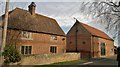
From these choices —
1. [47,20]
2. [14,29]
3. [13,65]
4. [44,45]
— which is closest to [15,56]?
[13,65]

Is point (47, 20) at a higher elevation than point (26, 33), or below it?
higher

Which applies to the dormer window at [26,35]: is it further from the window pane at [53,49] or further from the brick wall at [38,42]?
the window pane at [53,49]

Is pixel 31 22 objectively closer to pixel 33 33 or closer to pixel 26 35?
pixel 33 33

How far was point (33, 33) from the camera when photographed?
3397 centimetres

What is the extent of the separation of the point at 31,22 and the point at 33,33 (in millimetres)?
3139

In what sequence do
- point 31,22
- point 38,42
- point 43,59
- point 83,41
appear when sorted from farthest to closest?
1. point 83,41
2. point 31,22
3. point 38,42
4. point 43,59

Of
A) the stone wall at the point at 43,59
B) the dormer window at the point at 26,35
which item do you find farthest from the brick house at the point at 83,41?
the dormer window at the point at 26,35

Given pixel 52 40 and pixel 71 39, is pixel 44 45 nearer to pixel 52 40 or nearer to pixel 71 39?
pixel 52 40

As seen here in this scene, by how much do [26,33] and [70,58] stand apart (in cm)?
957

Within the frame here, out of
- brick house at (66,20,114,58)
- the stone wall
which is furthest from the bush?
brick house at (66,20,114,58)

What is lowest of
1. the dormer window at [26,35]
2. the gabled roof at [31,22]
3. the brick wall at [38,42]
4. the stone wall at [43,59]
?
the stone wall at [43,59]

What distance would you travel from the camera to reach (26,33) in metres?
Result: 32.6

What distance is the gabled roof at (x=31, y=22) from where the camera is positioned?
31745 millimetres

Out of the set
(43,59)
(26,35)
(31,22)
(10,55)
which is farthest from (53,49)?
(10,55)
